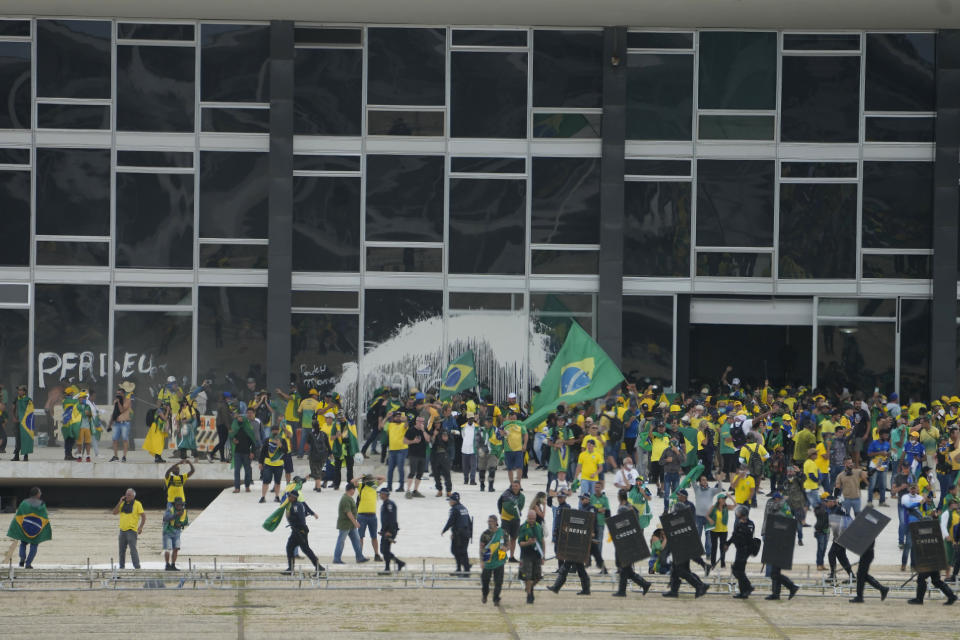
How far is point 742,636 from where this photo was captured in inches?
773

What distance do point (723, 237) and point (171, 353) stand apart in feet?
45.3

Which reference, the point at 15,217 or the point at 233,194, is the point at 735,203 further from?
the point at 15,217

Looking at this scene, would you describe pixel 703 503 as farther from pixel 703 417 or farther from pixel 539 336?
pixel 539 336

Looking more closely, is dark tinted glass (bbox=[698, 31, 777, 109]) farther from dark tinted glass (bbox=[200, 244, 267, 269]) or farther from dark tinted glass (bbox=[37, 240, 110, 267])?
dark tinted glass (bbox=[37, 240, 110, 267])

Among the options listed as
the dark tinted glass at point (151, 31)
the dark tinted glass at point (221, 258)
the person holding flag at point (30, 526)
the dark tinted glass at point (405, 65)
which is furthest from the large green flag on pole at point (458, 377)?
the person holding flag at point (30, 526)

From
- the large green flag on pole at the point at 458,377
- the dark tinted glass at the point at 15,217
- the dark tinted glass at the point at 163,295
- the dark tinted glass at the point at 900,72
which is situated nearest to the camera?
the large green flag on pole at the point at 458,377

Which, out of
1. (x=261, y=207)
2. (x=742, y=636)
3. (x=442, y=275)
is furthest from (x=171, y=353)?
(x=742, y=636)

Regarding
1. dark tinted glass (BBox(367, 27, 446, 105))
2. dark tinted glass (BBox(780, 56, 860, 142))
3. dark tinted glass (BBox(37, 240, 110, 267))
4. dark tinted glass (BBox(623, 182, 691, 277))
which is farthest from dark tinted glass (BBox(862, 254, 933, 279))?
dark tinted glass (BBox(37, 240, 110, 267))

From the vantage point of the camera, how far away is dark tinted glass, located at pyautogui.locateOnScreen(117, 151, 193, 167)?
36438 millimetres

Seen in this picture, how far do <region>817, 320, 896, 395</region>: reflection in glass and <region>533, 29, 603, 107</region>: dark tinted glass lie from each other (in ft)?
26.8

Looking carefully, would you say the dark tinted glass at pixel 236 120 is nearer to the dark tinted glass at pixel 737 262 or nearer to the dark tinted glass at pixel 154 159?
the dark tinted glass at pixel 154 159

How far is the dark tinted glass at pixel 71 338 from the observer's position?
1427 inches

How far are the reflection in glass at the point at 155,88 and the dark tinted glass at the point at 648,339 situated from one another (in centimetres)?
1171

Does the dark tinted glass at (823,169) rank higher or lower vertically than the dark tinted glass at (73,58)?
lower
